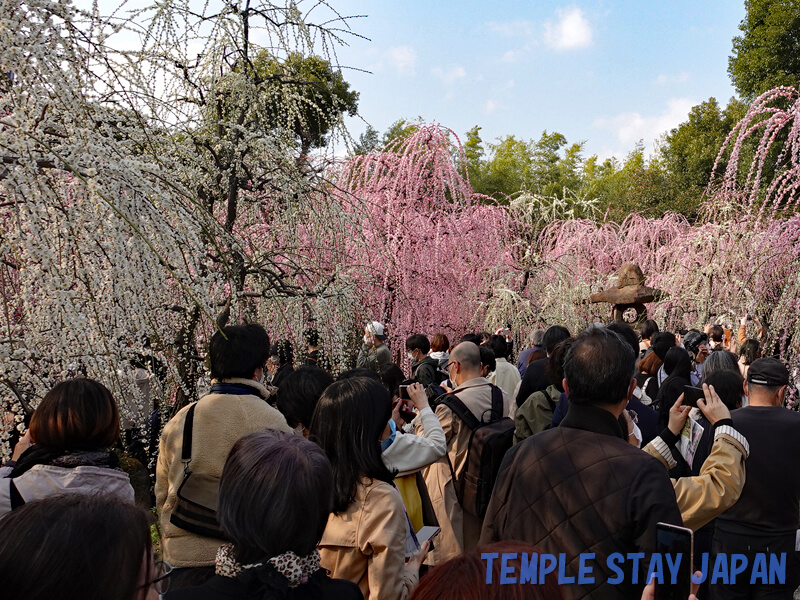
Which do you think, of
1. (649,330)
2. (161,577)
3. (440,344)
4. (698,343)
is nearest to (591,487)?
(161,577)

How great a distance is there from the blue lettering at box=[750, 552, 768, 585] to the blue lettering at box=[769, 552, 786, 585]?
0.02 m

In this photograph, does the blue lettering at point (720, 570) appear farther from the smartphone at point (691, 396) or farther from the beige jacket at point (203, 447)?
the beige jacket at point (203, 447)

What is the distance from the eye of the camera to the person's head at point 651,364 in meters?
4.93

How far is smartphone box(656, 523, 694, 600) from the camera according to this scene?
138 cm

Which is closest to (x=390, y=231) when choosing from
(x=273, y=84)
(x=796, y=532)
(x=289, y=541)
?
(x=273, y=84)

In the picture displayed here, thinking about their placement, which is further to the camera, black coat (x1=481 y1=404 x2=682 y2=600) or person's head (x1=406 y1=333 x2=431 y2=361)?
person's head (x1=406 y1=333 x2=431 y2=361)

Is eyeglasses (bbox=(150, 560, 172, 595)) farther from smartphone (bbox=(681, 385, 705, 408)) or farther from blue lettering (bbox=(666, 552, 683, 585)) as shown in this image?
smartphone (bbox=(681, 385, 705, 408))

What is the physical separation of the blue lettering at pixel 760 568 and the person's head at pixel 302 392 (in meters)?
2.10

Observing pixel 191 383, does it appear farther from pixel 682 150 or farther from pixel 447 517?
pixel 682 150

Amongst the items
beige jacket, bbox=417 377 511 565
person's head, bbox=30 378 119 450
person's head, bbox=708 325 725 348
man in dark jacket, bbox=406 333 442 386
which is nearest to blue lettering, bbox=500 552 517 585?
person's head, bbox=30 378 119 450

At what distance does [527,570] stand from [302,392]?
1.80 m

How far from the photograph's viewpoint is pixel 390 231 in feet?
23.8

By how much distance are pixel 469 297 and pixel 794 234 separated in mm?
4264

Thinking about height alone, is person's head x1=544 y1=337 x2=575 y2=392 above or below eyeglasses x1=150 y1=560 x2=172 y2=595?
below
